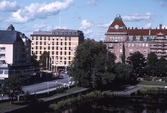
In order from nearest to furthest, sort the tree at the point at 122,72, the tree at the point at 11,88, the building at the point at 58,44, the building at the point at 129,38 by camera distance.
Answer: the tree at the point at 11,88 < the tree at the point at 122,72 < the building at the point at 58,44 < the building at the point at 129,38

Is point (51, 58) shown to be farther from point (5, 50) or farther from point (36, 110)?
point (36, 110)

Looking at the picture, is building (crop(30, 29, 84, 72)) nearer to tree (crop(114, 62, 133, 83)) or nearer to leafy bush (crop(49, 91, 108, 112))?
tree (crop(114, 62, 133, 83))

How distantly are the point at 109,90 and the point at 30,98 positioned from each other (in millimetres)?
26582

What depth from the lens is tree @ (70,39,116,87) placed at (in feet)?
194

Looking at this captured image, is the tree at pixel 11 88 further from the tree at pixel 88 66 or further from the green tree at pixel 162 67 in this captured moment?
the green tree at pixel 162 67

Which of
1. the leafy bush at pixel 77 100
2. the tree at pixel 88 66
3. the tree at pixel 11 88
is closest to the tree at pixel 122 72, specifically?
the tree at pixel 88 66

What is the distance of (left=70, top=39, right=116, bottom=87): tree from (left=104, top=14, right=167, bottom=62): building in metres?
41.3

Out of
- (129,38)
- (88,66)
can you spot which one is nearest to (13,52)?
(88,66)

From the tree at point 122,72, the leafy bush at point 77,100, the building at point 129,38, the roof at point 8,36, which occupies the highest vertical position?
the building at point 129,38

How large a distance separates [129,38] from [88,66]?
46263mm

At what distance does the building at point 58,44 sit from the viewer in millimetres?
99938

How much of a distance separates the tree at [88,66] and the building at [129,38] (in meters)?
41.3

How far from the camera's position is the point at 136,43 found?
341 feet

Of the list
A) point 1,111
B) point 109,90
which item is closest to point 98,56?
point 109,90
